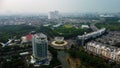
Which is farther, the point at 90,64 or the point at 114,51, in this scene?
the point at 114,51

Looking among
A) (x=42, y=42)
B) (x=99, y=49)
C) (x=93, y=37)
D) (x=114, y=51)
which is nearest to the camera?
(x=42, y=42)

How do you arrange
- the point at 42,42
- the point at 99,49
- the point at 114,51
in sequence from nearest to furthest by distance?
the point at 42,42 < the point at 114,51 < the point at 99,49

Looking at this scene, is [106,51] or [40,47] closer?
[40,47]

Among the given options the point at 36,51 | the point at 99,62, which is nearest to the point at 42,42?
the point at 36,51

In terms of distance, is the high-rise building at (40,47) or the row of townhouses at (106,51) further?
the row of townhouses at (106,51)

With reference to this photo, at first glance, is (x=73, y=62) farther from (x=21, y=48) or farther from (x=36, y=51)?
(x=21, y=48)

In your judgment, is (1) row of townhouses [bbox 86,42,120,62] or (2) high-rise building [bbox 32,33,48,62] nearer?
(2) high-rise building [bbox 32,33,48,62]

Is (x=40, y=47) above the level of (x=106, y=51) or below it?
above

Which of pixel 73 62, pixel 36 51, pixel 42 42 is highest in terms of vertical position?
pixel 42 42
